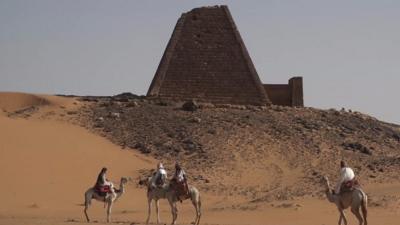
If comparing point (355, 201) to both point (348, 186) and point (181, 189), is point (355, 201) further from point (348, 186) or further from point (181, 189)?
point (181, 189)

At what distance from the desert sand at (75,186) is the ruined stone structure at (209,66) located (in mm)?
4524

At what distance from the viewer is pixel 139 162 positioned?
1132 inches

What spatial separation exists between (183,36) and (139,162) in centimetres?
929

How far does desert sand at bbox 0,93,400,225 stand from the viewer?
2045cm

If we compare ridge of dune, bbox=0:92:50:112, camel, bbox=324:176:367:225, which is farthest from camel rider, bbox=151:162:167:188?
ridge of dune, bbox=0:92:50:112

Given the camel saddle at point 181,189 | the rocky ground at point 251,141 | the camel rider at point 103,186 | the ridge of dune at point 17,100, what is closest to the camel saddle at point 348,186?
the camel saddle at point 181,189

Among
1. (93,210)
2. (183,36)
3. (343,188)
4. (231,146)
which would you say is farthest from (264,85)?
(343,188)

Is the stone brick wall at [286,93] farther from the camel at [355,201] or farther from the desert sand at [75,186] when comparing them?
the camel at [355,201]

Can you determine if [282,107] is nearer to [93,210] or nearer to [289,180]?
[289,180]

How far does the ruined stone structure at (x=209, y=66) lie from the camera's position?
35.3m

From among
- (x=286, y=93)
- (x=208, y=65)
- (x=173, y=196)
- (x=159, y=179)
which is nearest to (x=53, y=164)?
Result: (x=208, y=65)

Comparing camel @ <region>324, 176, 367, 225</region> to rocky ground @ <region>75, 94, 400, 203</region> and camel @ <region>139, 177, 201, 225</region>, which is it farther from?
rocky ground @ <region>75, 94, 400, 203</region>

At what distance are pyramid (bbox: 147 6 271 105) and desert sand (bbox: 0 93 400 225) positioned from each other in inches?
174

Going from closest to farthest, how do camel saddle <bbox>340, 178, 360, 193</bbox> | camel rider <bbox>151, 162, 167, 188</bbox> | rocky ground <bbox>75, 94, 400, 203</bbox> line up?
camel saddle <bbox>340, 178, 360, 193</bbox>, camel rider <bbox>151, 162, 167, 188</bbox>, rocky ground <bbox>75, 94, 400, 203</bbox>
